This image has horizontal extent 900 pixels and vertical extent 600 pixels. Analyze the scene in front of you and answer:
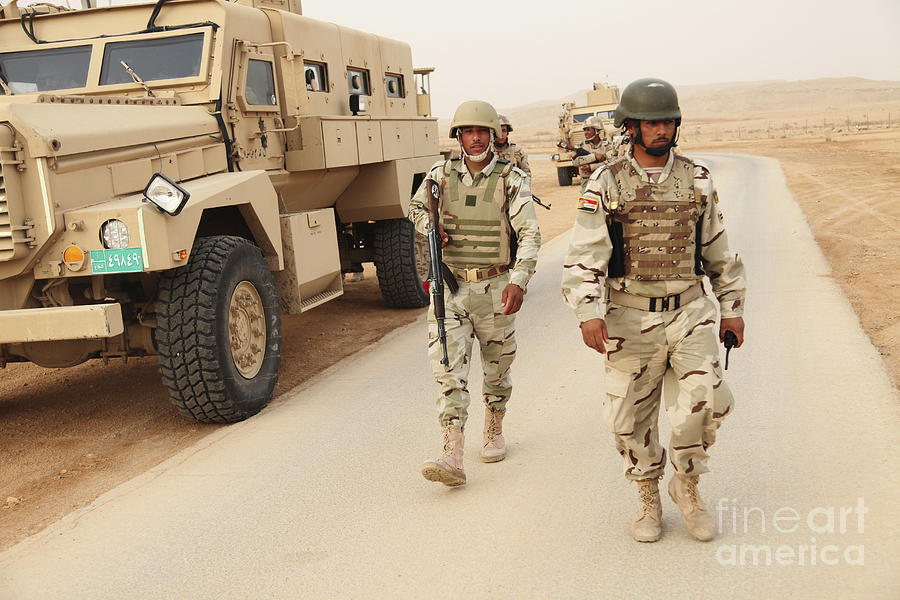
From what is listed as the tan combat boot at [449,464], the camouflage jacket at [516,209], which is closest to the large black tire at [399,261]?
the camouflage jacket at [516,209]

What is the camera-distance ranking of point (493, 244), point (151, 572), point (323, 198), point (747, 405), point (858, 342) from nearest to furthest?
point (151, 572), point (493, 244), point (747, 405), point (858, 342), point (323, 198)

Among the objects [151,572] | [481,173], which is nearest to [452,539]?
[151,572]

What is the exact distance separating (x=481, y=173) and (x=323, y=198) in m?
3.94

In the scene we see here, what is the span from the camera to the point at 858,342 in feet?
21.6

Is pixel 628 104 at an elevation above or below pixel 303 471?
above

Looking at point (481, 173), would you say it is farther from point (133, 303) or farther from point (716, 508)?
point (133, 303)

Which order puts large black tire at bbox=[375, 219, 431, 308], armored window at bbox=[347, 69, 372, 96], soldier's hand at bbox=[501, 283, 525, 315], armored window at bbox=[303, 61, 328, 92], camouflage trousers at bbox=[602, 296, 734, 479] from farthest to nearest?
large black tire at bbox=[375, 219, 431, 308] → armored window at bbox=[347, 69, 372, 96] → armored window at bbox=[303, 61, 328, 92] → soldier's hand at bbox=[501, 283, 525, 315] → camouflage trousers at bbox=[602, 296, 734, 479]

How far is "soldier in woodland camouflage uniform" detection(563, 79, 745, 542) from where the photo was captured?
3561 millimetres

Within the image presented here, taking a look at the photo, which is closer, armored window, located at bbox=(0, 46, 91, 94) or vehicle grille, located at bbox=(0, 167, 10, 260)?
vehicle grille, located at bbox=(0, 167, 10, 260)

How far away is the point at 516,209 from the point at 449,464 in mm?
1251

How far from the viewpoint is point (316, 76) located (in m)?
7.98

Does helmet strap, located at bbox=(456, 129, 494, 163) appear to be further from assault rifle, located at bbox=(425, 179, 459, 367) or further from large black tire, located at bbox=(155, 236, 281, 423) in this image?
large black tire, located at bbox=(155, 236, 281, 423)

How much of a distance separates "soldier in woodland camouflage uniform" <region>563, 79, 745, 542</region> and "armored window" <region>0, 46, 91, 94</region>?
181 inches

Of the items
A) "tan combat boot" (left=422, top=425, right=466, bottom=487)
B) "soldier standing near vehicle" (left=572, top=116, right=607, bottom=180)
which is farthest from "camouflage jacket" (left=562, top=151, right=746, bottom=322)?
"soldier standing near vehicle" (left=572, top=116, right=607, bottom=180)
